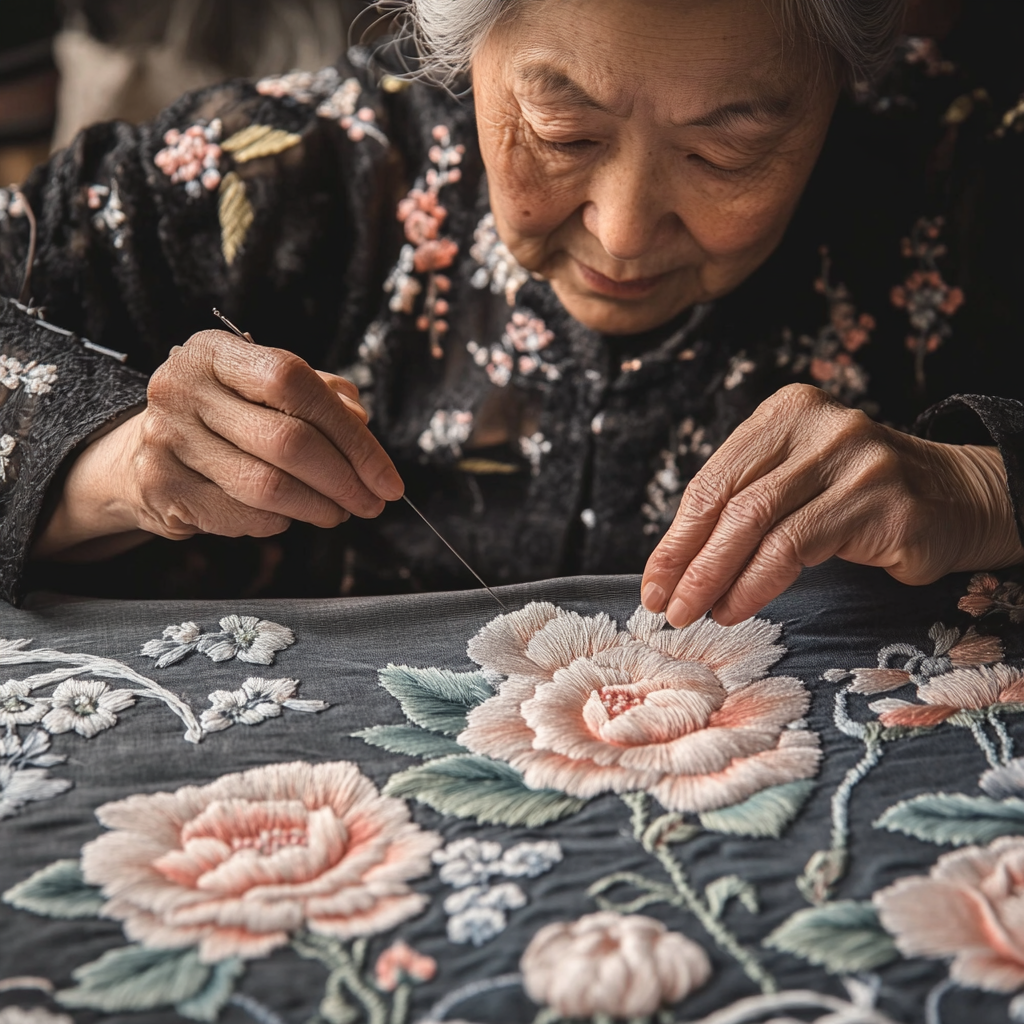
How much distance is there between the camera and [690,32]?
85cm

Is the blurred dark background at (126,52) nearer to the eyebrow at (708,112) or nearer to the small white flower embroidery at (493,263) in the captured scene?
the small white flower embroidery at (493,263)

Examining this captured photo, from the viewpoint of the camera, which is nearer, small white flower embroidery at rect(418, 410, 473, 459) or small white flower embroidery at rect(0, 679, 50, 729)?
small white flower embroidery at rect(0, 679, 50, 729)

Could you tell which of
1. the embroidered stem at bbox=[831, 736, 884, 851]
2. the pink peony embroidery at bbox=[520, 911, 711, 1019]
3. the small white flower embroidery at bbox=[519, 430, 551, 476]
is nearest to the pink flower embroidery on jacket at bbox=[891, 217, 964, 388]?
the small white flower embroidery at bbox=[519, 430, 551, 476]

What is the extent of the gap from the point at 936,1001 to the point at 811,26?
0.77 m

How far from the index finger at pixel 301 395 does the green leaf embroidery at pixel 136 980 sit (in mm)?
429

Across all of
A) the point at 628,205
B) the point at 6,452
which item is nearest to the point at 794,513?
the point at 628,205

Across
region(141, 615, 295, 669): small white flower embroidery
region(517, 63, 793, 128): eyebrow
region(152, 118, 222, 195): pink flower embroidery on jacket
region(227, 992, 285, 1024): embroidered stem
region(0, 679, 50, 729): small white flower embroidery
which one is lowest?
region(227, 992, 285, 1024): embroidered stem

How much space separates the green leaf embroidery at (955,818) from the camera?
651 mm

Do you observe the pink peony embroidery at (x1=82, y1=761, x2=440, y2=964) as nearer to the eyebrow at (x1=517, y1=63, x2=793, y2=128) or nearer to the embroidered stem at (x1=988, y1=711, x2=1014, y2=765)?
the embroidered stem at (x1=988, y1=711, x2=1014, y2=765)

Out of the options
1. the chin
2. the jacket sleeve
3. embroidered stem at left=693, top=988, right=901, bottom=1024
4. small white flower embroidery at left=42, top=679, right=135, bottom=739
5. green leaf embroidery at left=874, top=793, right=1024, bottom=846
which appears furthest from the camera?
the jacket sleeve

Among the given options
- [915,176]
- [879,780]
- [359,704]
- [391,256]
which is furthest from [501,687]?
[915,176]

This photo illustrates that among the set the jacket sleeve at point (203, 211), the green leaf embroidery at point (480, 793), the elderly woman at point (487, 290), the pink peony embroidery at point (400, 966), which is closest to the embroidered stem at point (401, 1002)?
the pink peony embroidery at point (400, 966)

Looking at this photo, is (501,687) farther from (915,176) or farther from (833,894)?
(915,176)

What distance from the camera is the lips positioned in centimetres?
109
